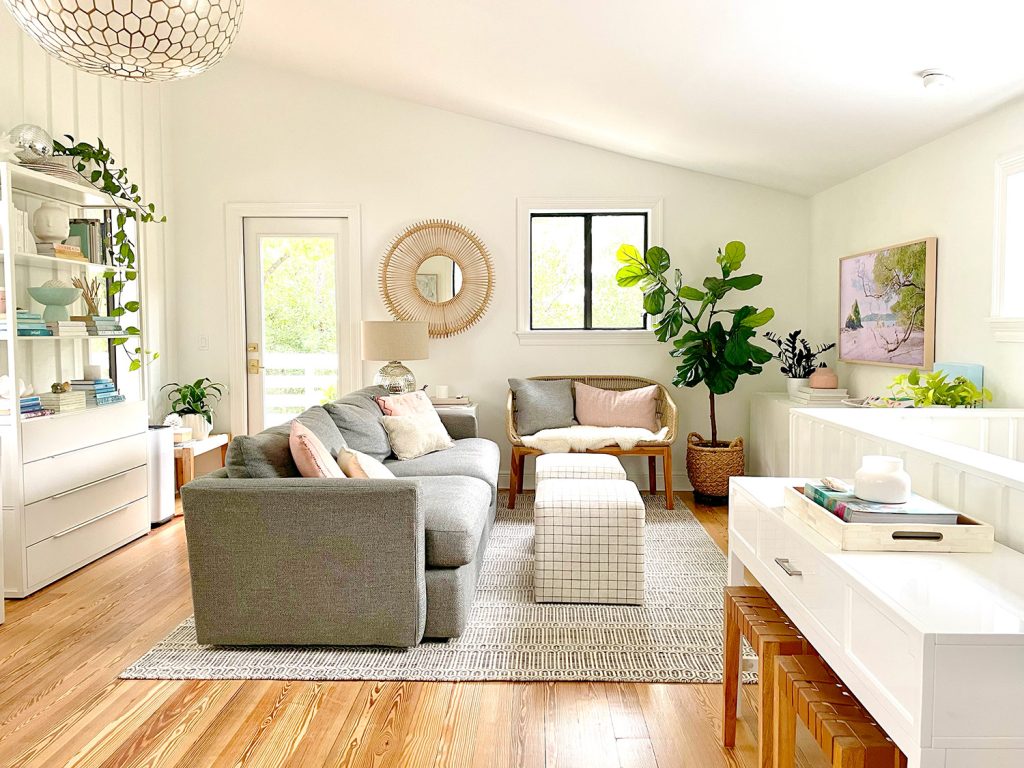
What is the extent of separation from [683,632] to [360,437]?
5.98ft

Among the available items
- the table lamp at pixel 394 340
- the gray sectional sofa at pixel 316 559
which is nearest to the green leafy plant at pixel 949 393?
the gray sectional sofa at pixel 316 559

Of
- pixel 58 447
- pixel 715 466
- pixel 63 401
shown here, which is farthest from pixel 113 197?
pixel 715 466

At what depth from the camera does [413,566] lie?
110 inches

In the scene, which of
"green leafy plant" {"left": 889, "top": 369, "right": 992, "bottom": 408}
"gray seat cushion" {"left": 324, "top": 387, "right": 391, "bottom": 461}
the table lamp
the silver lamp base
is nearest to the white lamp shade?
the table lamp

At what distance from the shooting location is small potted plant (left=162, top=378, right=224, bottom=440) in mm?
5500

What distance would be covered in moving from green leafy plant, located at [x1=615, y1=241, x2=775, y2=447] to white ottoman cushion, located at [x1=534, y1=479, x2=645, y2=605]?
2160mm

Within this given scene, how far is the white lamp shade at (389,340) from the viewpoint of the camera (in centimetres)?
512

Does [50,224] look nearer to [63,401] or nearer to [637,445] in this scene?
[63,401]

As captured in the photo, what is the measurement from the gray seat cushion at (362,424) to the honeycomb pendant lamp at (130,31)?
224 centimetres

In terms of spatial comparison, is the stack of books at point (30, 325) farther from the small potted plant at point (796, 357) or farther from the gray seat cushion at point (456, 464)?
the small potted plant at point (796, 357)

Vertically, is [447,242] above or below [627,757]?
above

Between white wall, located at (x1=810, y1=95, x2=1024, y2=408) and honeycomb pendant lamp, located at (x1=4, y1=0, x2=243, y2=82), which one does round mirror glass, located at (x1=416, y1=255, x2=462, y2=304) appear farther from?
honeycomb pendant lamp, located at (x1=4, y1=0, x2=243, y2=82)

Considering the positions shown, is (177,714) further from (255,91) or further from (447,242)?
(255,91)

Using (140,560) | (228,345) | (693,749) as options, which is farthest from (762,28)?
(228,345)
